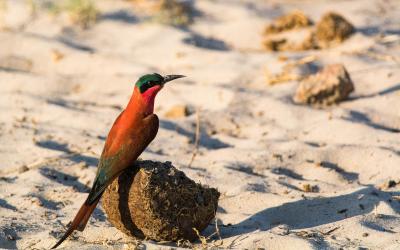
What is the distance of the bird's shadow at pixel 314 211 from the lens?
Answer: 4.41 metres

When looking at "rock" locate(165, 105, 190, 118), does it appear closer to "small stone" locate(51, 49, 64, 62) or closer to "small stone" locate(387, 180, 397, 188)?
"small stone" locate(51, 49, 64, 62)

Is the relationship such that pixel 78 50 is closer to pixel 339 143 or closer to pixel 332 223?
pixel 339 143

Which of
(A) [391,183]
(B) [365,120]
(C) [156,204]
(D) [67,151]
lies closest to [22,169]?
(D) [67,151]

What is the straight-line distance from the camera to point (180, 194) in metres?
4.05

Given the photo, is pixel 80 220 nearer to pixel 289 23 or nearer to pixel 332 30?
pixel 332 30

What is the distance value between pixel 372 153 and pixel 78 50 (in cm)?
363

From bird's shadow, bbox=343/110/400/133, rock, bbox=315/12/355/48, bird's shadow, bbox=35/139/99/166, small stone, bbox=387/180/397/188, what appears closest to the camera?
small stone, bbox=387/180/397/188

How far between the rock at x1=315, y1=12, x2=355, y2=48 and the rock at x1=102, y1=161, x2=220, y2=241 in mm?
3921

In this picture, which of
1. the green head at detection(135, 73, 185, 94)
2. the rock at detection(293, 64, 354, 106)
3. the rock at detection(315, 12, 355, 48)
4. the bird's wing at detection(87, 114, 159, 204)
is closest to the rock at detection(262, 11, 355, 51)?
the rock at detection(315, 12, 355, 48)

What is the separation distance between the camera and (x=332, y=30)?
760 cm

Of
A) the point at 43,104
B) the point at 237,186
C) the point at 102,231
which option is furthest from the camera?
the point at 43,104

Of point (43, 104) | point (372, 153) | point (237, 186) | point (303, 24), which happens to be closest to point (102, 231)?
point (237, 186)

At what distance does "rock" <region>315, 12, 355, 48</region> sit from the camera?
7.62m

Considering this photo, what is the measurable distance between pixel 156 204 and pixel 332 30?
13.7ft
